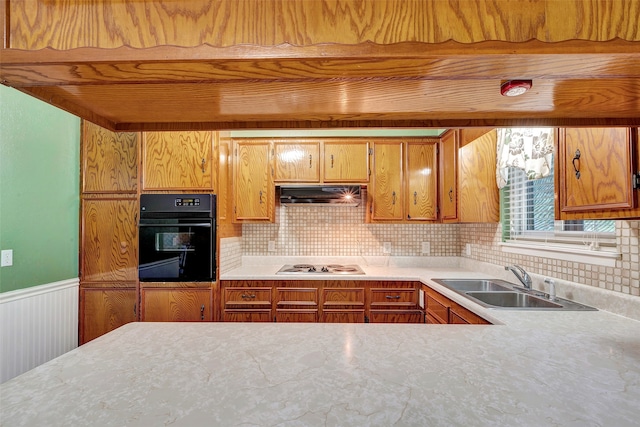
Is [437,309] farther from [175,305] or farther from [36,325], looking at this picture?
[36,325]

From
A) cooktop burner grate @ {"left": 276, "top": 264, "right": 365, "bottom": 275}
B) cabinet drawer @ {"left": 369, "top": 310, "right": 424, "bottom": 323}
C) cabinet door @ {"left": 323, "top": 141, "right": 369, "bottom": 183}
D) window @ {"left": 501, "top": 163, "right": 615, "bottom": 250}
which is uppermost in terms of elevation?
cabinet door @ {"left": 323, "top": 141, "right": 369, "bottom": 183}

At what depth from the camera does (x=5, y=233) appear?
1.99 metres

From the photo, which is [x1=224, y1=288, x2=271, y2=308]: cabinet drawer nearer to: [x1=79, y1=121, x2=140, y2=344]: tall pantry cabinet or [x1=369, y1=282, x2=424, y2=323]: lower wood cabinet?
[x1=79, y1=121, x2=140, y2=344]: tall pantry cabinet

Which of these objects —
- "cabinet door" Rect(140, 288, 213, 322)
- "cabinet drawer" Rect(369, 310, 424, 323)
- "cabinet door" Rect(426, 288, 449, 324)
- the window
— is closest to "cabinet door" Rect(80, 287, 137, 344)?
"cabinet door" Rect(140, 288, 213, 322)

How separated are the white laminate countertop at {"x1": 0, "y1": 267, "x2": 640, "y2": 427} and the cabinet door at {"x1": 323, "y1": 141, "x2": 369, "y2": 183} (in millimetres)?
1976

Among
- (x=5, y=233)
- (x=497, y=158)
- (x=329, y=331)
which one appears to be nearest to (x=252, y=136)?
(x=5, y=233)

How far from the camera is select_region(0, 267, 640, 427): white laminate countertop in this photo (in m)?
0.64

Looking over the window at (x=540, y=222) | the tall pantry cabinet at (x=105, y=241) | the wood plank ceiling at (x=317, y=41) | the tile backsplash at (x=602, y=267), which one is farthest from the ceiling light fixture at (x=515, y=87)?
the tall pantry cabinet at (x=105, y=241)

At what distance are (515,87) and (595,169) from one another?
94cm

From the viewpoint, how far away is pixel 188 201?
249 centimetres

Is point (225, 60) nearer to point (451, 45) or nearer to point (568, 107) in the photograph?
point (451, 45)

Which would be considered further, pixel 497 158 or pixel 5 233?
pixel 497 158

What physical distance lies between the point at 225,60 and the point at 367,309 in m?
2.44

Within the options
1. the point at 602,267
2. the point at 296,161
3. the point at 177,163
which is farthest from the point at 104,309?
the point at 602,267
